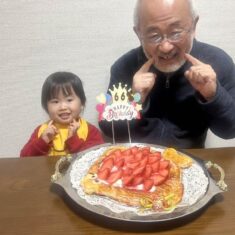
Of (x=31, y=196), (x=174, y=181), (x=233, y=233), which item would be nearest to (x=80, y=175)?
(x=31, y=196)

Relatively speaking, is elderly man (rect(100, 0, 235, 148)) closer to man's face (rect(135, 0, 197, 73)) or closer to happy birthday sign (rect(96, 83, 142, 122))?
man's face (rect(135, 0, 197, 73))

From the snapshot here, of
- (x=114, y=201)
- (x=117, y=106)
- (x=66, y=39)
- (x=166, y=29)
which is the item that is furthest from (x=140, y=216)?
(x=66, y=39)

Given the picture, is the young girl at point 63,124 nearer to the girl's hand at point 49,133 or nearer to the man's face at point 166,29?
the girl's hand at point 49,133

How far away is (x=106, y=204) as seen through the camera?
83 cm

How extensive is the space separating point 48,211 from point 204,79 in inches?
23.1

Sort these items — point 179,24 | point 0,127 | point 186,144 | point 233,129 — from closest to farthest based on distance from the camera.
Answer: point 179,24 → point 233,129 → point 186,144 → point 0,127

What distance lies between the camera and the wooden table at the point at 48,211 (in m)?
0.81

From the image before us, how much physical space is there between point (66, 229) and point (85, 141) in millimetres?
607

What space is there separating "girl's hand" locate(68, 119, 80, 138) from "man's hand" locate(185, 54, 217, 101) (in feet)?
1.53

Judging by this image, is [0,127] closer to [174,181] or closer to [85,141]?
[85,141]

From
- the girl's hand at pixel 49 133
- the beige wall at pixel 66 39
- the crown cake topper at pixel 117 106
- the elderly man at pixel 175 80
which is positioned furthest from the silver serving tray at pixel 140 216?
the beige wall at pixel 66 39

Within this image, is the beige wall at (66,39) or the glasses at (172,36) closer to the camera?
the glasses at (172,36)

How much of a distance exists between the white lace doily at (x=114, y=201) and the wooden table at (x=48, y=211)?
41 mm

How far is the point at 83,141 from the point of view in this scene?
4.54 feet
